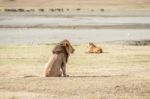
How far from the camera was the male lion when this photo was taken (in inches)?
639

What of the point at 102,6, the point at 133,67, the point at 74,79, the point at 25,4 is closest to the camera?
the point at 74,79

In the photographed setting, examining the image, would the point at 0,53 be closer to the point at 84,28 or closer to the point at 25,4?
the point at 84,28

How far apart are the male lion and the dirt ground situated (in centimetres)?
34

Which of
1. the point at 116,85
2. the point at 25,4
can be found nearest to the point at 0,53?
the point at 116,85

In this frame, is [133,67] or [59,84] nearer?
[59,84]

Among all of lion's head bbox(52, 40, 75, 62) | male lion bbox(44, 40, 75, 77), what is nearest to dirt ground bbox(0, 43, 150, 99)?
male lion bbox(44, 40, 75, 77)

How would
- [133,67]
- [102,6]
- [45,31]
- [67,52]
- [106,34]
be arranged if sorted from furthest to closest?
[102,6] < [45,31] < [106,34] < [133,67] < [67,52]

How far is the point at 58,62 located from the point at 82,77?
73 centimetres

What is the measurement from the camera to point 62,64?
1647cm

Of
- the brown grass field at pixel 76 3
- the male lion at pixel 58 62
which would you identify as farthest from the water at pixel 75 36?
the brown grass field at pixel 76 3

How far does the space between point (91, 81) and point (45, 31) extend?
86.2 feet

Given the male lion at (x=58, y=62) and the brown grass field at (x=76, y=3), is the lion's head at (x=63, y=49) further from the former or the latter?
the brown grass field at (x=76, y=3)

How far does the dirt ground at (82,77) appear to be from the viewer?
13531 millimetres

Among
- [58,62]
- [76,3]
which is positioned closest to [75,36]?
[58,62]
